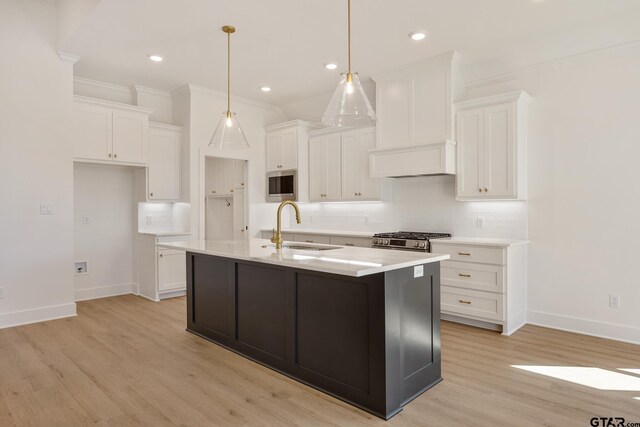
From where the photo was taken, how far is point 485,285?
3971 millimetres

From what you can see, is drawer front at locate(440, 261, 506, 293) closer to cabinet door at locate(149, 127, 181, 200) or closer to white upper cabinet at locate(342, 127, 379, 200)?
white upper cabinet at locate(342, 127, 379, 200)

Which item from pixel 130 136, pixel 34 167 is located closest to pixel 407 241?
pixel 130 136

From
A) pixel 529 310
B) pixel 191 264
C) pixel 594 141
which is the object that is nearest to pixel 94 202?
pixel 191 264

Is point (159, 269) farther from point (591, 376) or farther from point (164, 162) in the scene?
point (591, 376)

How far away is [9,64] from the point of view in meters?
4.19

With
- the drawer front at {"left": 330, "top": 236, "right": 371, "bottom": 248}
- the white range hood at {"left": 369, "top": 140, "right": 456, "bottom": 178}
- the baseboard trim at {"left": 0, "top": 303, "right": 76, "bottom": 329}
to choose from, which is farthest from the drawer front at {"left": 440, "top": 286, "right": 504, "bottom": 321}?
the baseboard trim at {"left": 0, "top": 303, "right": 76, "bottom": 329}

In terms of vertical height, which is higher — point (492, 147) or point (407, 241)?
point (492, 147)

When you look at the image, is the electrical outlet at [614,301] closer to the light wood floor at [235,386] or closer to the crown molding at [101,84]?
the light wood floor at [235,386]

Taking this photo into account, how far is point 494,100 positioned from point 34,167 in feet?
16.5

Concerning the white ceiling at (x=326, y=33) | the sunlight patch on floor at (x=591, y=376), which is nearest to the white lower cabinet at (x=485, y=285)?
the sunlight patch on floor at (x=591, y=376)

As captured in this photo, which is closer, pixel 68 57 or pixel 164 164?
pixel 68 57

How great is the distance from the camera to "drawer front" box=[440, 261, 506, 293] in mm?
3885

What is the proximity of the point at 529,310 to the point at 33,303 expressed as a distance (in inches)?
214

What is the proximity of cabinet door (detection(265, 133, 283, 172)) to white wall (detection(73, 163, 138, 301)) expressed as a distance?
2055 millimetres
